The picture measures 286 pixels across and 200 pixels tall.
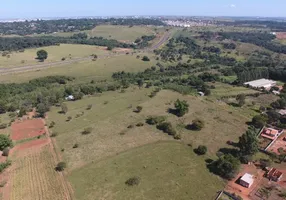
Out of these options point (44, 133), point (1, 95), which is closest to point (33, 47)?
point (1, 95)

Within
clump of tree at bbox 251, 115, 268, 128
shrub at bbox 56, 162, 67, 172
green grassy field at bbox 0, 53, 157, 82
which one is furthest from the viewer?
green grassy field at bbox 0, 53, 157, 82

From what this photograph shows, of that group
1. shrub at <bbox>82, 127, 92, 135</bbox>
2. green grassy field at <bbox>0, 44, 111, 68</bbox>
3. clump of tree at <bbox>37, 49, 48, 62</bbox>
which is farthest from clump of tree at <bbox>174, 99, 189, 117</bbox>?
clump of tree at <bbox>37, 49, 48, 62</bbox>

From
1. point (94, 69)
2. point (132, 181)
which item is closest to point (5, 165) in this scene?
point (132, 181)

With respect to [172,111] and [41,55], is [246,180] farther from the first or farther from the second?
[41,55]

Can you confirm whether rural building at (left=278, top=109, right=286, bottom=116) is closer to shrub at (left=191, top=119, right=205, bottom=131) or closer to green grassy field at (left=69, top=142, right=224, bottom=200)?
shrub at (left=191, top=119, right=205, bottom=131)

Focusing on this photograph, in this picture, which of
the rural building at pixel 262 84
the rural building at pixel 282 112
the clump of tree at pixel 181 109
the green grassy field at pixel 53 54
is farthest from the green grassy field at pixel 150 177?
the green grassy field at pixel 53 54

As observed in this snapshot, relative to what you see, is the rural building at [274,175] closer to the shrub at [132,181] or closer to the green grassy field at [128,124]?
the green grassy field at [128,124]

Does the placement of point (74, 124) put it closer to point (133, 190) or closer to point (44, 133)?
point (44, 133)
